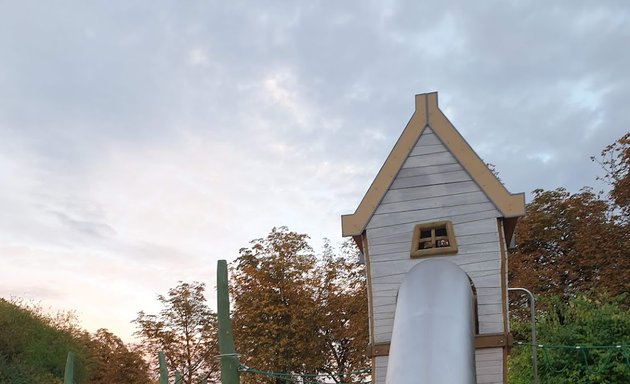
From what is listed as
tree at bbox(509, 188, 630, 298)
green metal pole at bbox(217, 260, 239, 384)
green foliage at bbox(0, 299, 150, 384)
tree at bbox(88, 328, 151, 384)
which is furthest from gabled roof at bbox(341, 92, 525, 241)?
tree at bbox(88, 328, 151, 384)

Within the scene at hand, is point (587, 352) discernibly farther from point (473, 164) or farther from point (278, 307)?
point (278, 307)

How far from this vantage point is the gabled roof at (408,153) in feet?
24.2

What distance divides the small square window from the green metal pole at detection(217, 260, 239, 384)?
7.32 feet

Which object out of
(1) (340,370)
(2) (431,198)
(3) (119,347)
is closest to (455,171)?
(2) (431,198)

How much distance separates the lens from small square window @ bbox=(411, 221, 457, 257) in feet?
23.8

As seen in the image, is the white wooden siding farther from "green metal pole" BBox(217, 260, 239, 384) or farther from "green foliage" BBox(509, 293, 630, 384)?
"green foliage" BBox(509, 293, 630, 384)

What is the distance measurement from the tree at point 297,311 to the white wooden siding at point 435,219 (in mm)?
18979

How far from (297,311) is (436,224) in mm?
21694

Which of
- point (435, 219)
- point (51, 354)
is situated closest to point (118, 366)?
point (51, 354)

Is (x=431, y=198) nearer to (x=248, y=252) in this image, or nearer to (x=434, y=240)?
(x=434, y=240)

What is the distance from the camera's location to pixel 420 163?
299 inches

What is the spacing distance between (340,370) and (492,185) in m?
23.0

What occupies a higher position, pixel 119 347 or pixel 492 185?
pixel 492 185

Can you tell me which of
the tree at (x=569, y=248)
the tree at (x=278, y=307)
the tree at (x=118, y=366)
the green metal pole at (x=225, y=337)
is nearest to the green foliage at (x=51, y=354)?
the tree at (x=118, y=366)
